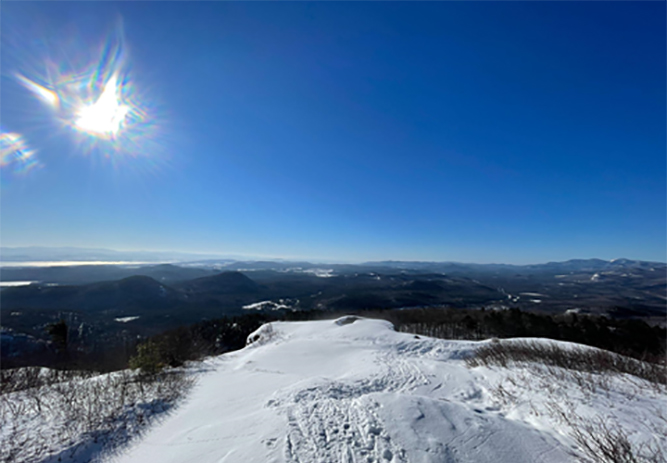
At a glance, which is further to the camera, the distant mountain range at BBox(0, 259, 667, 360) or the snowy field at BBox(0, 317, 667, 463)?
the distant mountain range at BBox(0, 259, 667, 360)

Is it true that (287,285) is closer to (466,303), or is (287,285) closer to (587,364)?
(466,303)

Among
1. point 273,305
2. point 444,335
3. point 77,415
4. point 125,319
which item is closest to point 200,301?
point 273,305

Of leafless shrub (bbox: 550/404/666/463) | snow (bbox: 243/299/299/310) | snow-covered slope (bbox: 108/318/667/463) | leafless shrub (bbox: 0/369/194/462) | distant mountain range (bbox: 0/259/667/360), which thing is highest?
leafless shrub (bbox: 550/404/666/463)

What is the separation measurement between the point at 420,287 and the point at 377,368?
177 m

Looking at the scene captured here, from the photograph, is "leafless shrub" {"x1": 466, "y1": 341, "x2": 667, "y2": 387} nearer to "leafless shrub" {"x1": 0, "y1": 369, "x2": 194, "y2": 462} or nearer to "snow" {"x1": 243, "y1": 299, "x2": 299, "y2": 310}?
"leafless shrub" {"x1": 0, "y1": 369, "x2": 194, "y2": 462}

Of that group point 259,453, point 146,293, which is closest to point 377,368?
point 259,453

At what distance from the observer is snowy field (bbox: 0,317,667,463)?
4.71 meters

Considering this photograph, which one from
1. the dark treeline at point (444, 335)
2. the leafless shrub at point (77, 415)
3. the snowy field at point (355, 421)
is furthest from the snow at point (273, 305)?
the snowy field at point (355, 421)

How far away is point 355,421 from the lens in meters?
5.60

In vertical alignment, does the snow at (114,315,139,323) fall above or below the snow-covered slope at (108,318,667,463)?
below

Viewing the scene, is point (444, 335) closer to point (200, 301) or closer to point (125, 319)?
point (125, 319)

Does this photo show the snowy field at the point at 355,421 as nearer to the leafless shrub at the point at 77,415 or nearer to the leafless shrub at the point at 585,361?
the leafless shrub at the point at 77,415

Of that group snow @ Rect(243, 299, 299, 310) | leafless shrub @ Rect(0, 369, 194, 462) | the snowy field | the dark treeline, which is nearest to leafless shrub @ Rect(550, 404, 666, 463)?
the snowy field

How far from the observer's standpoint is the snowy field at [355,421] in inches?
185
